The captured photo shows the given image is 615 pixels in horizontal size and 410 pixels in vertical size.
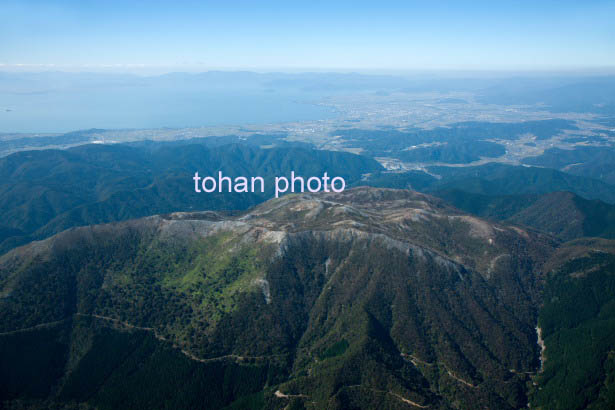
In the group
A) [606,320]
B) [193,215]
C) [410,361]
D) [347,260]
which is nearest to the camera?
[410,361]

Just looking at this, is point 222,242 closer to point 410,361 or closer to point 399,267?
point 399,267

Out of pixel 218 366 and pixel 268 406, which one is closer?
pixel 268 406

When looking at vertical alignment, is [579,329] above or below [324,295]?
below

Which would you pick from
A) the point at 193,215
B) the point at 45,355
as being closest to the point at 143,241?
the point at 193,215

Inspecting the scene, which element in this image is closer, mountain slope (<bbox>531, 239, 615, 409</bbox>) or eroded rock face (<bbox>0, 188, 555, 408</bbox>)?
mountain slope (<bbox>531, 239, 615, 409</bbox>)

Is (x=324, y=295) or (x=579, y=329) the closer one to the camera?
(x=579, y=329)

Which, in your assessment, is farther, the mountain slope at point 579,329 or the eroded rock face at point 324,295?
the eroded rock face at point 324,295

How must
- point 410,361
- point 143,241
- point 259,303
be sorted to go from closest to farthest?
1. point 410,361
2. point 259,303
3. point 143,241

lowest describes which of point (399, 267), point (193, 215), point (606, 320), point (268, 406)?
point (268, 406)
